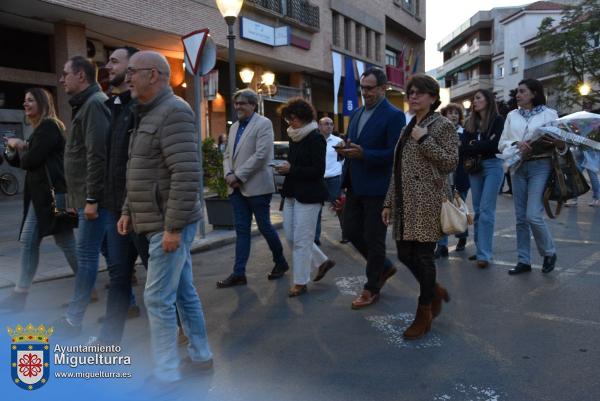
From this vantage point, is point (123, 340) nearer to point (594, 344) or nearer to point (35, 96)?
point (35, 96)

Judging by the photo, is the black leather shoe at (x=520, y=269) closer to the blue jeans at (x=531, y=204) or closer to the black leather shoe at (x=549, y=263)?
the blue jeans at (x=531, y=204)

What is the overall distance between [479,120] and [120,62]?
4.16m

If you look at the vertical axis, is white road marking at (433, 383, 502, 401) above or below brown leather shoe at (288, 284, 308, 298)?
below

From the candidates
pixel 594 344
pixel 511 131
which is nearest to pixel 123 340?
pixel 594 344

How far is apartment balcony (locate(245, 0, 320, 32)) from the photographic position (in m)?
20.6

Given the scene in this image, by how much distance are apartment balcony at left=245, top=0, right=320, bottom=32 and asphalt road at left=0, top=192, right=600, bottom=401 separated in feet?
54.1

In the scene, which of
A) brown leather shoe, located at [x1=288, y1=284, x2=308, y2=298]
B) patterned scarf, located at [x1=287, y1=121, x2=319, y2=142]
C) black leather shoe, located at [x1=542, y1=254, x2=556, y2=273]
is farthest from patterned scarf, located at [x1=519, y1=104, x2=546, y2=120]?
brown leather shoe, located at [x1=288, y1=284, x2=308, y2=298]

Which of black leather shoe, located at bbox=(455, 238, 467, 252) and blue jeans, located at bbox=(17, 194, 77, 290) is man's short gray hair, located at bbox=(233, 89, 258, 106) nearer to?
blue jeans, located at bbox=(17, 194, 77, 290)

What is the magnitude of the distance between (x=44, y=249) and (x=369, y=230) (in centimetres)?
472

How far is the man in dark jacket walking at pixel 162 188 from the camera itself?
9.58ft

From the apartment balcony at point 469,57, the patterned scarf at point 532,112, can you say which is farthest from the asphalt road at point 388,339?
the apartment balcony at point 469,57

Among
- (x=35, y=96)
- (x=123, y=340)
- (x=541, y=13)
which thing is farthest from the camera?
(x=541, y=13)

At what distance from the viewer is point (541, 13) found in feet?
155

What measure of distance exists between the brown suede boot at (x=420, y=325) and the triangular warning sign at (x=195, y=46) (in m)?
5.27
